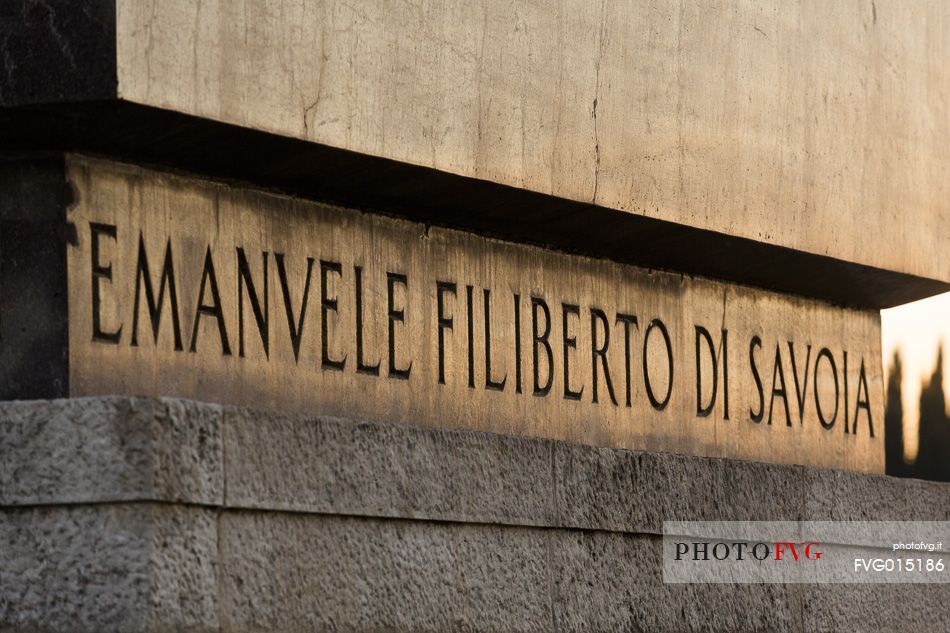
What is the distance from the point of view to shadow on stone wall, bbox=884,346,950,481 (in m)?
15.4

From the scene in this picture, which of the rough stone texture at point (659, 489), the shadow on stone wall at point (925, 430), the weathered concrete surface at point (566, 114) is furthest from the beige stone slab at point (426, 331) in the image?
the shadow on stone wall at point (925, 430)

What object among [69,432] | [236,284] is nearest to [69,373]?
[69,432]

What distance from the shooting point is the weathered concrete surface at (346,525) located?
17.6 feet

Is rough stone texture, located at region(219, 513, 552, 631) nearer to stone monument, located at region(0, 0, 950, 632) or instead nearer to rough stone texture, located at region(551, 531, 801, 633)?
stone monument, located at region(0, 0, 950, 632)

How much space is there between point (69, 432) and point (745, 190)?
3.84 m

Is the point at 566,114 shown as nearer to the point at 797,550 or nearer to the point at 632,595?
the point at 632,595

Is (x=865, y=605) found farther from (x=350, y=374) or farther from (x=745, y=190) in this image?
(x=350, y=374)

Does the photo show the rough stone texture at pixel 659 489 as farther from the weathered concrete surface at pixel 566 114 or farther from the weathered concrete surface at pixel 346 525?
the weathered concrete surface at pixel 566 114

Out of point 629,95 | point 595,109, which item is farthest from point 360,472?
point 629,95

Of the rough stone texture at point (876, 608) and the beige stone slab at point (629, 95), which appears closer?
the beige stone slab at point (629, 95)

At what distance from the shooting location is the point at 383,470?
247 inches

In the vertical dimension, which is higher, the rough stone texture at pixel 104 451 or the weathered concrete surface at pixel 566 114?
the weathered concrete surface at pixel 566 114

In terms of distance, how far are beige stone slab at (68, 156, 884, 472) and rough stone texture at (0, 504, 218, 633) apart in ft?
1.87

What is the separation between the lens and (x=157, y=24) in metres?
5.76
